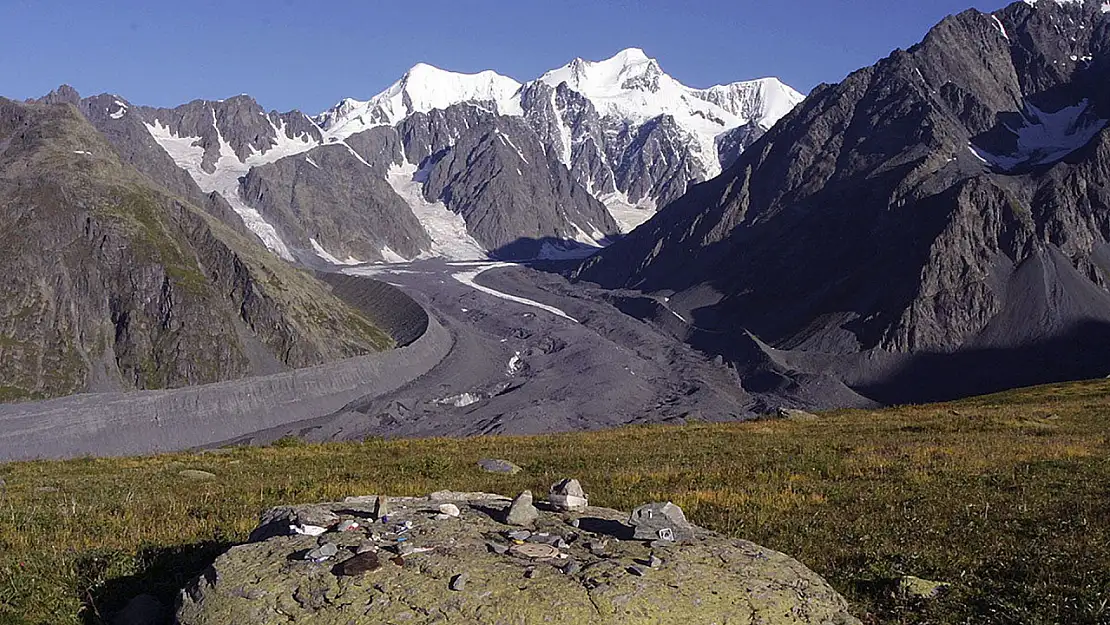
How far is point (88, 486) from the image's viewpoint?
75.8 ft

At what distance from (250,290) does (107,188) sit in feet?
85.8

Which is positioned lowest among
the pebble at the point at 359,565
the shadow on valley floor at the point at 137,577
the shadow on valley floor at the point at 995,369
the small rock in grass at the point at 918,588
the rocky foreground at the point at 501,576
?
the shadow on valley floor at the point at 995,369

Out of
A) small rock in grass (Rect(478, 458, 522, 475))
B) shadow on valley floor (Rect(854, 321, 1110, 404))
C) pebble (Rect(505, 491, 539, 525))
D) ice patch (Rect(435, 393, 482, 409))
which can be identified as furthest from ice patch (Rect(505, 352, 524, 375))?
pebble (Rect(505, 491, 539, 525))

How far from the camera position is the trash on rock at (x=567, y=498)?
12.3 metres

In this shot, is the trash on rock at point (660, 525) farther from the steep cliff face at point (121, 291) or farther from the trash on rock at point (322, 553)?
the steep cliff face at point (121, 291)

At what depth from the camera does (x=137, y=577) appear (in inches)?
450

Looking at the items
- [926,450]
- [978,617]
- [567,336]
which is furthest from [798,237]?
[978,617]

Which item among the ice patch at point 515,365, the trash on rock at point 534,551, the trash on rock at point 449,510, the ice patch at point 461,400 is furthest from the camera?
the ice patch at point 515,365

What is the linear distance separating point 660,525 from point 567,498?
2.09 metres

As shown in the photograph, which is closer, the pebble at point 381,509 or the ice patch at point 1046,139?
the pebble at point 381,509

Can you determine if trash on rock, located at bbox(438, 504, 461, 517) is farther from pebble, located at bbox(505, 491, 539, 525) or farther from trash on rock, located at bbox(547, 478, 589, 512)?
trash on rock, located at bbox(547, 478, 589, 512)

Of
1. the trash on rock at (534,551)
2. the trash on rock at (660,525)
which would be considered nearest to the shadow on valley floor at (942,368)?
the trash on rock at (660,525)

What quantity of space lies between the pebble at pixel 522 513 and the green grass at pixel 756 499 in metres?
4.16

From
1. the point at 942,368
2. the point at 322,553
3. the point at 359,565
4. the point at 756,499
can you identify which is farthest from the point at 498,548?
the point at 942,368
